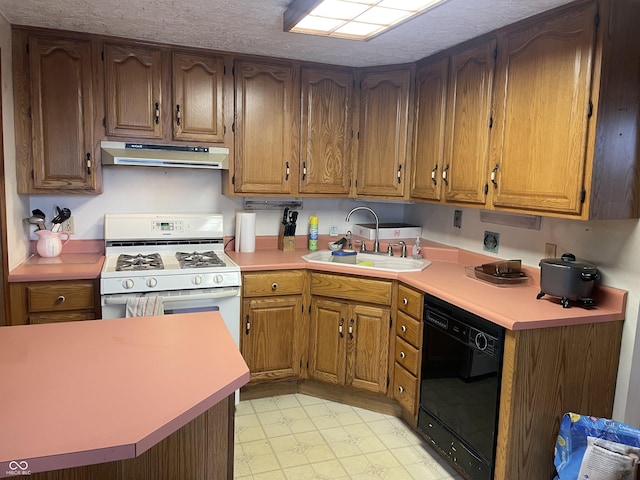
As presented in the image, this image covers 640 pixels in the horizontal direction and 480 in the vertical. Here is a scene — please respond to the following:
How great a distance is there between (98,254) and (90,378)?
2088 millimetres

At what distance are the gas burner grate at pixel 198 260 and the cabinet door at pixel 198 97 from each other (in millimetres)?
753

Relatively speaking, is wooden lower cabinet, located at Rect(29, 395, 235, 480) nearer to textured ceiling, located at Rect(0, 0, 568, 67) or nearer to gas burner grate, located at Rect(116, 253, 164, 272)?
gas burner grate, located at Rect(116, 253, 164, 272)

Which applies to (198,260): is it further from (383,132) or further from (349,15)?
(349,15)

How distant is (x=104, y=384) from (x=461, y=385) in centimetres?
168

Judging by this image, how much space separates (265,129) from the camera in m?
3.26

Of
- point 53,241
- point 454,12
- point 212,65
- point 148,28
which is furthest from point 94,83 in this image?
point 454,12

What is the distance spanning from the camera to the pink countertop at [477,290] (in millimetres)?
2094

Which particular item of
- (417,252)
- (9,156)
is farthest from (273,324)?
(9,156)

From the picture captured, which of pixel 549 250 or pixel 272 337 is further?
pixel 272 337

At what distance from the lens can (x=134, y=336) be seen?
1.65 m

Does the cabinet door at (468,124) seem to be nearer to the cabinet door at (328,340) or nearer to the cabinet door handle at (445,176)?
the cabinet door handle at (445,176)

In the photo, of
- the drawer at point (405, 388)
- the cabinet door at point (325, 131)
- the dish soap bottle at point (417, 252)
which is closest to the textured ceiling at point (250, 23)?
the cabinet door at point (325, 131)

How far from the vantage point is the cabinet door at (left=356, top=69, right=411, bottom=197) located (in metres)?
3.30

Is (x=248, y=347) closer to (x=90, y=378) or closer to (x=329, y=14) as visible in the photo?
(x=90, y=378)
